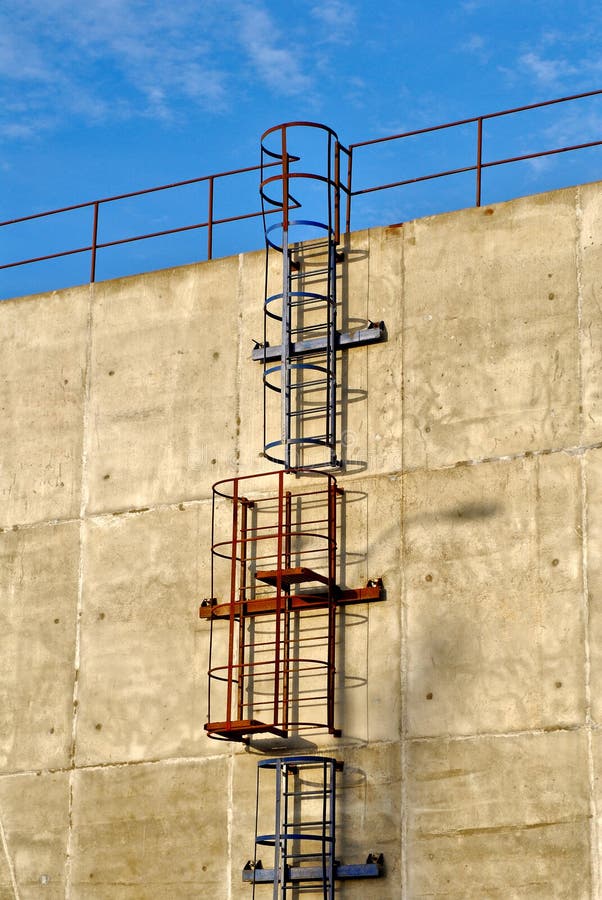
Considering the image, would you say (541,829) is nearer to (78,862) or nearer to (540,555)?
(540,555)

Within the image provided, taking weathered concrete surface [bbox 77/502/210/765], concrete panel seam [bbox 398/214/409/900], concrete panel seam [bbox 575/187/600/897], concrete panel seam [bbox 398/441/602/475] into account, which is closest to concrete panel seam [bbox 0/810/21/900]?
weathered concrete surface [bbox 77/502/210/765]

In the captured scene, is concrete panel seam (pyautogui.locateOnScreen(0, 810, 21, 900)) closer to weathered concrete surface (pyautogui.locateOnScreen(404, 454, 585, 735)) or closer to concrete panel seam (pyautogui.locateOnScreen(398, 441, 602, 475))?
weathered concrete surface (pyautogui.locateOnScreen(404, 454, 585, 735))

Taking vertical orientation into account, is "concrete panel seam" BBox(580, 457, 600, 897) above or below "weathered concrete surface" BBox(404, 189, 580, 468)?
below

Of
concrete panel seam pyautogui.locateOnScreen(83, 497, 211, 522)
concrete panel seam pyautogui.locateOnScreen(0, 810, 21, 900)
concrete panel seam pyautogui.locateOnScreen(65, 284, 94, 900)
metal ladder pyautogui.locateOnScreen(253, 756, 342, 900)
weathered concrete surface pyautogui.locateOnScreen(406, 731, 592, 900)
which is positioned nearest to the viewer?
weathered concrete surface pyautogui.locateOnScreen(406, 731, 592, 900)

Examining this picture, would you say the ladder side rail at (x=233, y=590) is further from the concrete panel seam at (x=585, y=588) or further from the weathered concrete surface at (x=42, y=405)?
the concrete panel seam at (x=585, y=588)

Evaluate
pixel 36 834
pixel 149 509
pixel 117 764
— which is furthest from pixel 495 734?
pixel 36 834

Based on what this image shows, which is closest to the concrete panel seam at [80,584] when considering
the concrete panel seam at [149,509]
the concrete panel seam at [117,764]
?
the concrete panel seam at [117,764]

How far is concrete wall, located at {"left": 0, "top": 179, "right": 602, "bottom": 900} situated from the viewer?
18.0 meters

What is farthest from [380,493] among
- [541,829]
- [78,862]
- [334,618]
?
[78,862]

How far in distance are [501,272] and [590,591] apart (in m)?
4.08

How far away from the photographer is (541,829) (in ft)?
57.2

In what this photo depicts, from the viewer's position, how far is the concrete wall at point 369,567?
1795 cm

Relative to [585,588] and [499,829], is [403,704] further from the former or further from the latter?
[585,588]

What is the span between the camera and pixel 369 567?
19391 millimetres
